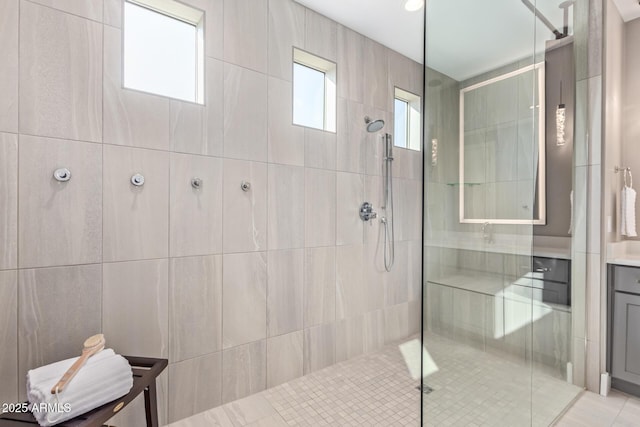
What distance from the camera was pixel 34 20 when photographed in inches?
55.7

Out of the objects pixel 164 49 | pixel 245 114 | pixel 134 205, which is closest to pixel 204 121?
pixel 245 114

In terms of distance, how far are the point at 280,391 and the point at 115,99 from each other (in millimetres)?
2098

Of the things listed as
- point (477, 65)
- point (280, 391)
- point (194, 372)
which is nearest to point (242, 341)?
point (194, 372)

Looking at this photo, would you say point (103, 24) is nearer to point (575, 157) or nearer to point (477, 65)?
point (477, 65)

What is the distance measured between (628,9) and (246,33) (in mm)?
2949

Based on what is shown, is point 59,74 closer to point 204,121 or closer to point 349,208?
point 204,121

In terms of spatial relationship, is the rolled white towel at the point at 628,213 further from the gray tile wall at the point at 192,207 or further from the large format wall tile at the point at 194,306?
the large format wall tile at the point at 194,306

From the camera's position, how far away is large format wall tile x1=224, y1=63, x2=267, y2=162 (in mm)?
1957

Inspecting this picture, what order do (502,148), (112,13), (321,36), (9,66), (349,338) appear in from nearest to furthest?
(9,66) → (112,13) → (502,148) → (321,36) → (349,338)

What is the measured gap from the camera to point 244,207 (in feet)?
6.66

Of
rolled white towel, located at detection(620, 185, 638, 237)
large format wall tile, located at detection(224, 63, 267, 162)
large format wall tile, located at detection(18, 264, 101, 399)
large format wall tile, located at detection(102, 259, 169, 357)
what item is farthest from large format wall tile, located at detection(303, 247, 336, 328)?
rolled white towel, located at detection(620, 185, 638, 237)

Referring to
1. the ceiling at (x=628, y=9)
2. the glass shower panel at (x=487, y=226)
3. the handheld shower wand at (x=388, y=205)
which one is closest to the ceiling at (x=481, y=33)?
the glass shower panel at (x=487, y=226)

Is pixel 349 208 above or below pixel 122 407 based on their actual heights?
above

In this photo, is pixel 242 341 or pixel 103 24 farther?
pixel 242 341
